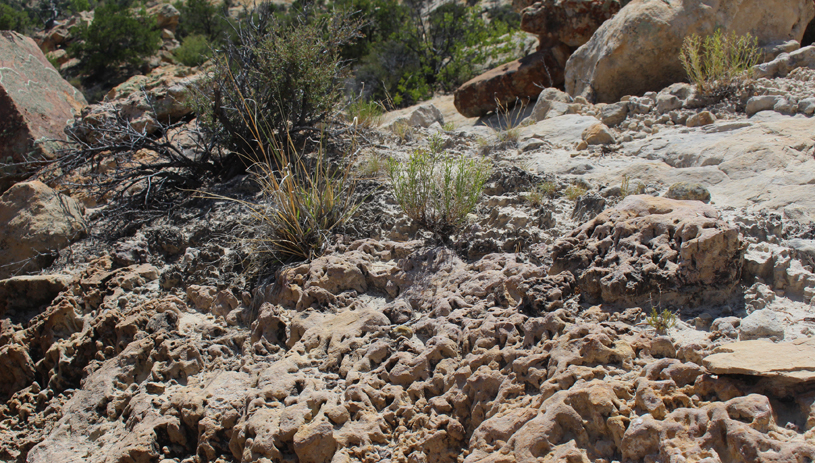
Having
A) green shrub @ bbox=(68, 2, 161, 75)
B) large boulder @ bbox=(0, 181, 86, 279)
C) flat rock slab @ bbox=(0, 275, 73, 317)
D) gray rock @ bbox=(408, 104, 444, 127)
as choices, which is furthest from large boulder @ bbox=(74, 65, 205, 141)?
green shrub @ bbox=(68, 2, 161, 75)

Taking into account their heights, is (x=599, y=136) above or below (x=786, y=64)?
below

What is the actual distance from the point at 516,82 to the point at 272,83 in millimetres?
3104

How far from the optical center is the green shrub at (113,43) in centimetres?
1444

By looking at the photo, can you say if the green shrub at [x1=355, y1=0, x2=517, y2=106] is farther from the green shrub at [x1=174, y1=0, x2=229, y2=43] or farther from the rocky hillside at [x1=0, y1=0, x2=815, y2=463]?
the green shrub at [x1=174, y1=0, x2=229, y2=43]

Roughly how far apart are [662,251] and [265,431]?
184cm

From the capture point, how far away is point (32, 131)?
19.4 ft

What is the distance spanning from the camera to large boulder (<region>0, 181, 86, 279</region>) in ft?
13.3

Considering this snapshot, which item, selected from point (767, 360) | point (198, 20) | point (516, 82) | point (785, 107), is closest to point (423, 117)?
point (516, 82)

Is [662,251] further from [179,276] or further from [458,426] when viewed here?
[179,276]

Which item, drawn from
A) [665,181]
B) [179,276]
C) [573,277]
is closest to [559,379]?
[573,277]

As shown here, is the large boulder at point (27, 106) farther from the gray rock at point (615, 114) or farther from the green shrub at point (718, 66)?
the green shrub at point (718, 66)

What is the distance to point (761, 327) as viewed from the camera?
1853mm

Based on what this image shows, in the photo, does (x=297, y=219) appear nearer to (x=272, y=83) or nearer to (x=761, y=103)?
(x=272, y=83)

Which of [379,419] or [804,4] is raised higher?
[804,4]
